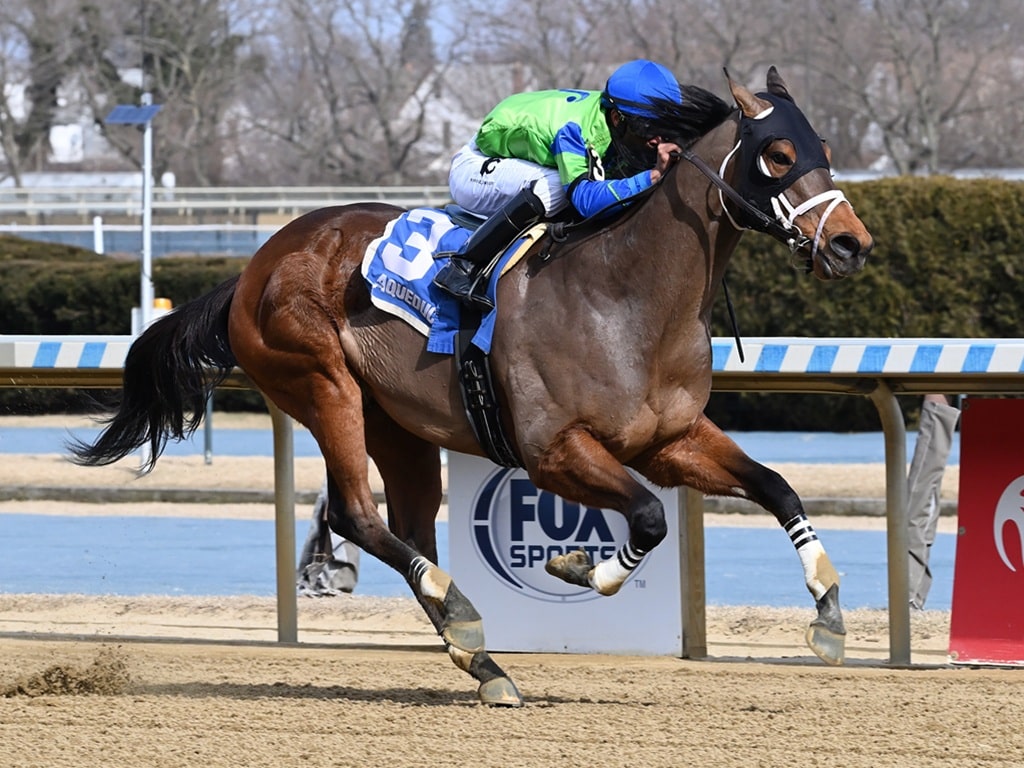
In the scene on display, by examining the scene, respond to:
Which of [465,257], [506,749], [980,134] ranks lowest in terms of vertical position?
[506,749]

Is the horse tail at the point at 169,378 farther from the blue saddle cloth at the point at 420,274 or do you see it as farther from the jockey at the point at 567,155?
the jockey at the point at 567,155

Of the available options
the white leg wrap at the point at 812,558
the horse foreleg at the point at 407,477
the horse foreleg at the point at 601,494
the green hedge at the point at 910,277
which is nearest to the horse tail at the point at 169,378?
the horse foreleg at the point at 407,477

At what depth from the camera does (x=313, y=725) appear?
15.3 ft

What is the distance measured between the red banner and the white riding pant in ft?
6.69

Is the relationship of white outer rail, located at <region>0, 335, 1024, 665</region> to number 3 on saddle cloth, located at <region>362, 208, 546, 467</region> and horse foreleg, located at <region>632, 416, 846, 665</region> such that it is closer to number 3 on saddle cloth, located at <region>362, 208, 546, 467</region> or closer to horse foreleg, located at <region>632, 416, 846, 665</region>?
horse foreleg, located at <region>632, 416, 846, 665</region>

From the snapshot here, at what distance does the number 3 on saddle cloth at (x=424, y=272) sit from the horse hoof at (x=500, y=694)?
1.05 metres

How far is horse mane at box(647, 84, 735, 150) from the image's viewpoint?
4.94m

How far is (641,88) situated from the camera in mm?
4953

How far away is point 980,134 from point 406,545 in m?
38.3

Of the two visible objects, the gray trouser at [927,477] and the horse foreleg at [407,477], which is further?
the gray trouser at [927,477]

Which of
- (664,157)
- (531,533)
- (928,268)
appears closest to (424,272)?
(664,157)

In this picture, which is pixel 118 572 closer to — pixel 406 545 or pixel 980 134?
pixel 406 545

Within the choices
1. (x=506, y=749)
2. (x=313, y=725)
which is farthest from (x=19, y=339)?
(x=506, y=749)

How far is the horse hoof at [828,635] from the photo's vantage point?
4637 millimetres
